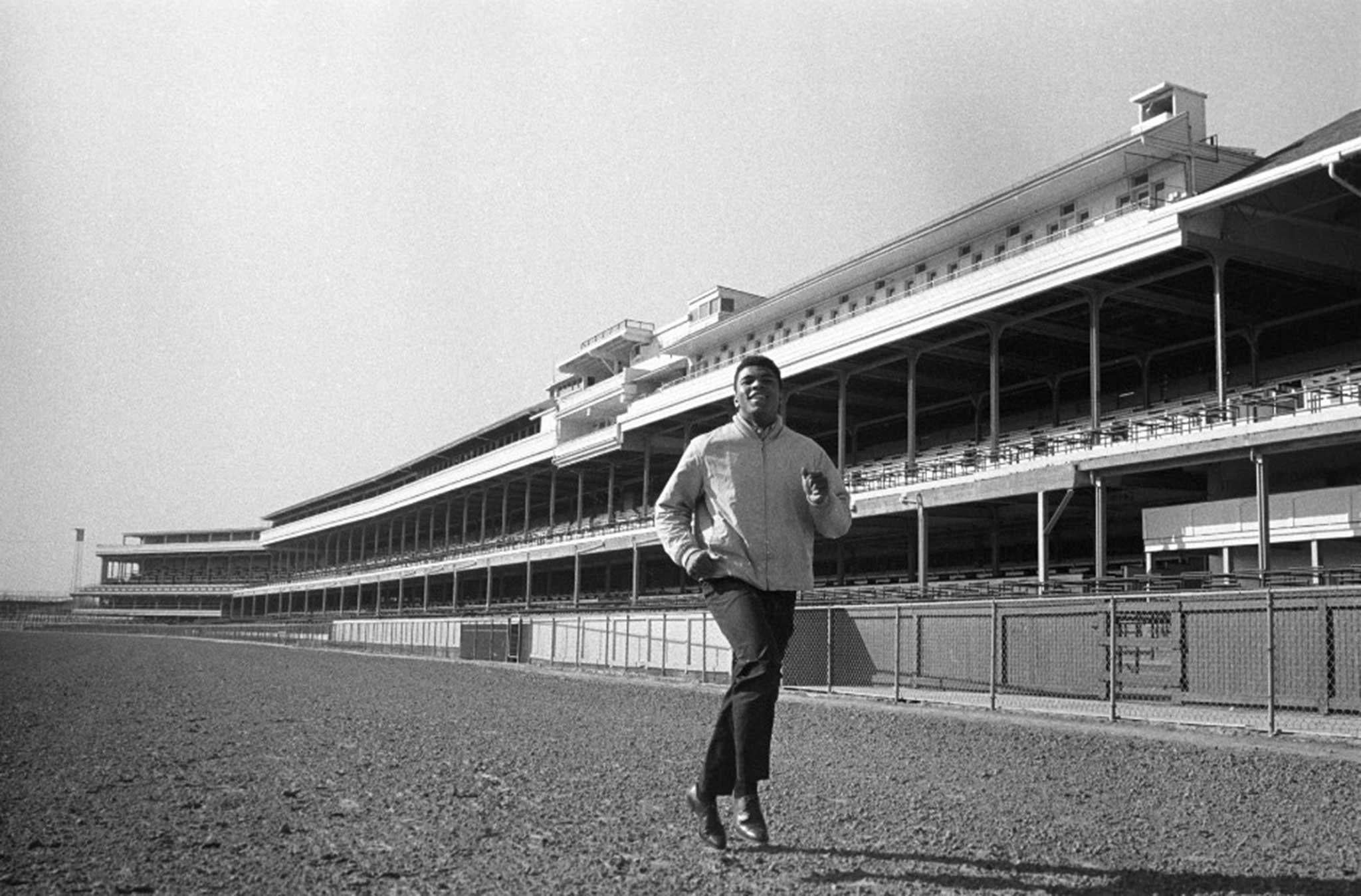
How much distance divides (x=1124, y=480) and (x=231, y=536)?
12424 centimetres

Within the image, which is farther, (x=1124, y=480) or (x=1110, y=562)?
(x=1110, y=562)

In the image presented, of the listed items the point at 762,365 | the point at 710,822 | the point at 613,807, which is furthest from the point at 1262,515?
the point at 710,822

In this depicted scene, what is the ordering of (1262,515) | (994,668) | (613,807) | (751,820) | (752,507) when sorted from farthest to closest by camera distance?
(1262,515)
(994,668)
(613,807)
(752,507)
(751,820)

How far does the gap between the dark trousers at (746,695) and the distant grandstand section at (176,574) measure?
125m

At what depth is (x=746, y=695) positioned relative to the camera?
515 cm

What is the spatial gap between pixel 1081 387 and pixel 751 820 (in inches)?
1443

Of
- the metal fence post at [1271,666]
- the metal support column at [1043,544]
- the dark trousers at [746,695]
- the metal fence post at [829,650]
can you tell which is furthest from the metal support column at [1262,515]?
the dark trousers at [746,695]

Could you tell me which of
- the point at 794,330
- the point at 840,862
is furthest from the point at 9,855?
the point at 794,330

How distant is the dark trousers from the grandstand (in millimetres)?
14610

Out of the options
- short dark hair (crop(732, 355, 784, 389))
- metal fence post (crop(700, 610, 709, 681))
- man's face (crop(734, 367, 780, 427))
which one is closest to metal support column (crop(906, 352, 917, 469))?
metal fence post (crop(700, 610, 709, 681))

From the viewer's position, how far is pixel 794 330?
50.6 m

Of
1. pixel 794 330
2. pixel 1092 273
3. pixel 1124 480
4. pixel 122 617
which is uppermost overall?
pixel 794 330

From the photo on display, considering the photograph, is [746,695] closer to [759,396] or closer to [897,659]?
[759,396]

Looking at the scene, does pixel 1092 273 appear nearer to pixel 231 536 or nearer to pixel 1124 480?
pixel 1124 480
